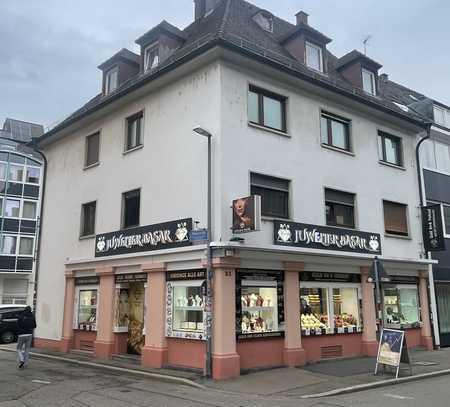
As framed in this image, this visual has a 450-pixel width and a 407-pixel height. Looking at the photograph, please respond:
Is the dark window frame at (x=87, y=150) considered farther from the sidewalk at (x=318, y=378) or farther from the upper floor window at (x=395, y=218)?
the upper floor window at (x=395, y=218)

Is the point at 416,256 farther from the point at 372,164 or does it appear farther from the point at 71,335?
the point at 71,335

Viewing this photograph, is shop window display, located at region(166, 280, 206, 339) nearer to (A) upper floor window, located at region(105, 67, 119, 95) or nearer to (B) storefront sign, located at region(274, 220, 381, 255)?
(B) storefront sign, located at region(274, 220, 381, 255)

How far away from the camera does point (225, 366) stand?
12312 mm

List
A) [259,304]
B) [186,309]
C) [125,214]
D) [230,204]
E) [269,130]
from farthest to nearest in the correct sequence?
[125,214] < [269,130] < [186,309] < [259,304] < [230,204]

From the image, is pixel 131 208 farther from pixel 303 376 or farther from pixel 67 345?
pixel 303 376

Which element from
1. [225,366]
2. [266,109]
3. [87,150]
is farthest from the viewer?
[87,150]

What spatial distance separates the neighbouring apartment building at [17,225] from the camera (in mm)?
38938

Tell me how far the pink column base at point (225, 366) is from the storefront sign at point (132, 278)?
4.22m

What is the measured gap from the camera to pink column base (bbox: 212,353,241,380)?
40.2ft

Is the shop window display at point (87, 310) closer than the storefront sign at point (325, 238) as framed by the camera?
No

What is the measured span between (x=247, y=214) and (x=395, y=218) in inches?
325

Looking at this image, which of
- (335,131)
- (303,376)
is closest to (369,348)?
(303,376)

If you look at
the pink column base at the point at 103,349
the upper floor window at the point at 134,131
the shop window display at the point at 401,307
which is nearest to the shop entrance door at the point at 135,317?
the pink column base at the point at 103,349

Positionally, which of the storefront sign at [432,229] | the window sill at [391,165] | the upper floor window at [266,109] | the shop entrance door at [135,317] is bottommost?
the shop entrance door at [135,317]
